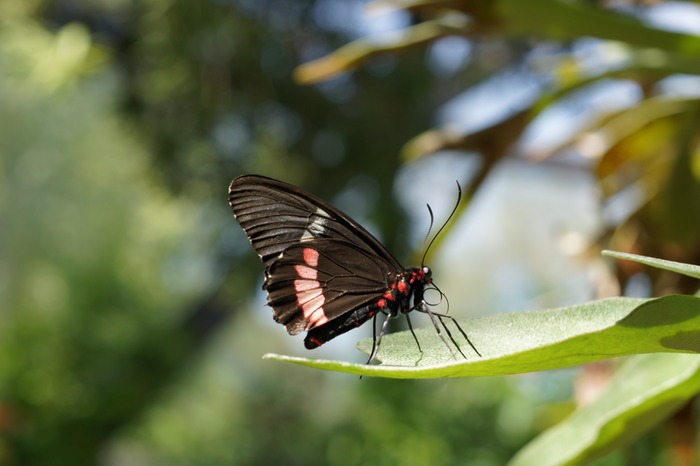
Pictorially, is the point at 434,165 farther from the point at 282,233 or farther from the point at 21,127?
the point at 21,127

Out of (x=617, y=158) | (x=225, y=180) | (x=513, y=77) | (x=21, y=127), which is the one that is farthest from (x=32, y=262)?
(x=617, y=158)

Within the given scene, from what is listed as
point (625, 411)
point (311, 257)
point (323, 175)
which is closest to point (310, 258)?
point (311, 257)

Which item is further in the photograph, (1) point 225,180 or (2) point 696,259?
(1) point 225,180

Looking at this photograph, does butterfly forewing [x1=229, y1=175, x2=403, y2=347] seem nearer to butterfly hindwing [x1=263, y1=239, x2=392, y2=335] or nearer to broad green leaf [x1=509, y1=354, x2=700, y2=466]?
butterfly hindwing [x1=263, y1=239, x2=392, y2=335]

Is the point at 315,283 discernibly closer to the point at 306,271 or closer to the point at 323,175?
the point at 306,271

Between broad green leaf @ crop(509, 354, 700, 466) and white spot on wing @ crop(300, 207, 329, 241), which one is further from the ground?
white spot on wing @ crop(300, 207, 329, 241)

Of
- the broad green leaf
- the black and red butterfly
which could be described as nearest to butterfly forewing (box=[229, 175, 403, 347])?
the black and red butterfly

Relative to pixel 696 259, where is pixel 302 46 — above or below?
above
